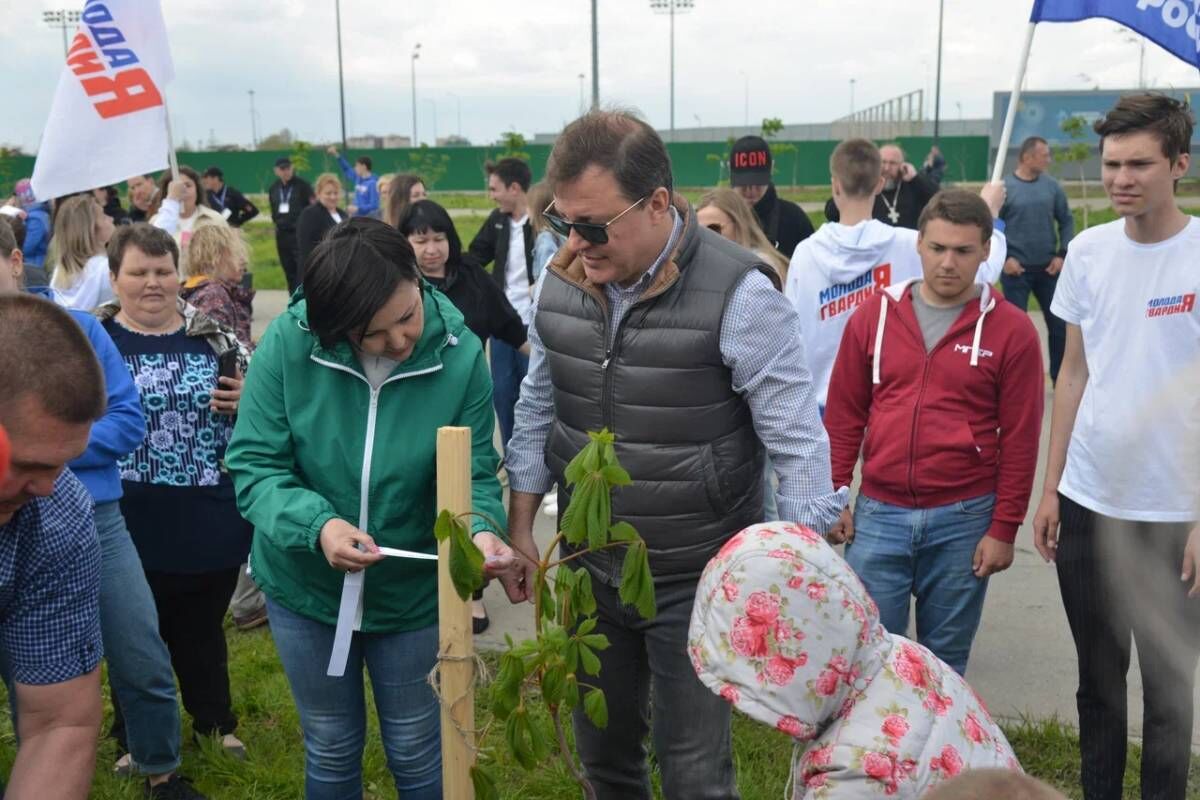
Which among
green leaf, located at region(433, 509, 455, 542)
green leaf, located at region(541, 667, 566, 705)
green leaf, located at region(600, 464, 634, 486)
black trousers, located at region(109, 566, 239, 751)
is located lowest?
black trousers, located at region(109, 566, 239, 751)

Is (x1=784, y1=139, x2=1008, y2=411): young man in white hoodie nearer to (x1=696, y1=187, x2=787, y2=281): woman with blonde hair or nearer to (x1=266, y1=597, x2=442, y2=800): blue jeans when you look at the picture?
(x1=696, y1=187, x2=787, y2=281): woman with blonde hair

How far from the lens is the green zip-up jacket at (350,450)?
2.70 meters

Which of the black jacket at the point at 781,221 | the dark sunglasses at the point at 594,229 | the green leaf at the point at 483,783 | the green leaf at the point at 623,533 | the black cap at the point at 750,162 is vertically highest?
the black cap at the point at 750,162

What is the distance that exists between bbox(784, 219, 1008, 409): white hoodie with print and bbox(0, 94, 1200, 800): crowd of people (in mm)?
1171

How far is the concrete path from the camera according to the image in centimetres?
420

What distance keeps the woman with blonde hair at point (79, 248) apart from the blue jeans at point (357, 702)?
10.1ft

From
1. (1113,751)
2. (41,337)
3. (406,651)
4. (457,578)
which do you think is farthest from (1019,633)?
(41,337)

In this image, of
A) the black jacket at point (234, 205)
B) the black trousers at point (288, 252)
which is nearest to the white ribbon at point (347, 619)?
the black trousers at point (288, 252)

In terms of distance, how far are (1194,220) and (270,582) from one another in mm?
2468

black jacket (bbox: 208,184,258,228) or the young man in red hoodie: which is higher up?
black jacket (bbox: 208,184,258,228)

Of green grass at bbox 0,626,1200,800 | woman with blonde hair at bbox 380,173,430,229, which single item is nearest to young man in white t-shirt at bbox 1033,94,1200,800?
green grass at bbox 0,626,1200,800

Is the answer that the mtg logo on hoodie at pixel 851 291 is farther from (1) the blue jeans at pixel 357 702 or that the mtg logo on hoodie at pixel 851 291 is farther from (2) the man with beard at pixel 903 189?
(2) the man with beard at pixel 903 189

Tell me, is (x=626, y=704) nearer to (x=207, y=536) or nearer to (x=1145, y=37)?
(x=207, y=536)

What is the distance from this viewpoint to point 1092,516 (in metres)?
3.12
